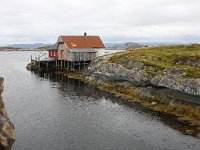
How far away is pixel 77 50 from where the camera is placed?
9362 centimetres

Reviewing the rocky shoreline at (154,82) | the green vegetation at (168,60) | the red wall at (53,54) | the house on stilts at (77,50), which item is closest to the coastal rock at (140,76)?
the rocky shoreline at (154,82)

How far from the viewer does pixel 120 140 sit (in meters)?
37.4

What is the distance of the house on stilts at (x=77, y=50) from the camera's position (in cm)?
9381

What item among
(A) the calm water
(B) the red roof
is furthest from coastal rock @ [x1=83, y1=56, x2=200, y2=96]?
(B) the red roof

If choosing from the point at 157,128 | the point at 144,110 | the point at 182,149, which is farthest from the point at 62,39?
the point at 182,149

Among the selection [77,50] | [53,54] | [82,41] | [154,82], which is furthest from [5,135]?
[53,54]

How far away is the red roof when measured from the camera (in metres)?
95.2

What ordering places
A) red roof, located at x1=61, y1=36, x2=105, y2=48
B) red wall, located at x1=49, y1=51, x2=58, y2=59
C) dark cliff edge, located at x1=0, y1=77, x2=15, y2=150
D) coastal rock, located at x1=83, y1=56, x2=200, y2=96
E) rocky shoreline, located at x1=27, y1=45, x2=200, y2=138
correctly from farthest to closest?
1. red wall, located at x1=49, y1=51, x2=58, y2=59
2. red roof, located at x1=61, y1=36, x2=105, y2=48
3. coastal rock, located at x1=83, y1=56, x2=200, y2=96
4. rocky shoreline, located at x1=27, y1=45, x2=200, y2=138
5. dark cliff edge, located at x1=0, y1=77, x2=15, y2=150

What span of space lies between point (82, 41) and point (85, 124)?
5739cm

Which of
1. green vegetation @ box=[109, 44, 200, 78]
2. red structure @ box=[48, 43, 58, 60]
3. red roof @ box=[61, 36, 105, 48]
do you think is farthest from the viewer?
red structure @ box=[48, 43, 58, 60]

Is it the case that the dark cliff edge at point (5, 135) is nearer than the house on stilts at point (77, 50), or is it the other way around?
the dark cliff edge at point (5, 135)

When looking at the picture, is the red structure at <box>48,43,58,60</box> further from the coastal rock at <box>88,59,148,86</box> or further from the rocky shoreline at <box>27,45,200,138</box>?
the rocky shoreline at <box>27,45,200,138</box>

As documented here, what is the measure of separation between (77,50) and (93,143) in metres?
59.9

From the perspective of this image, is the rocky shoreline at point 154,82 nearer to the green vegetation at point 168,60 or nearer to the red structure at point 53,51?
the green vegetation at point 168,60
